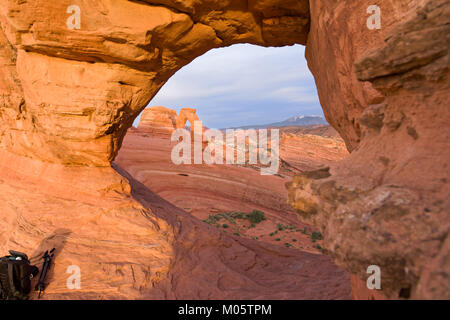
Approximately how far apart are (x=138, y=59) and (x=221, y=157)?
14.5m

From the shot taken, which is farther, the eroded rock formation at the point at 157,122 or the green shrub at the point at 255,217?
the eroded rock formation at the point at 157,122

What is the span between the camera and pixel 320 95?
640 cm

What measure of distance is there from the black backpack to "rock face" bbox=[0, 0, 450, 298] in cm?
108

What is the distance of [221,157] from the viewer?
20.2 meters

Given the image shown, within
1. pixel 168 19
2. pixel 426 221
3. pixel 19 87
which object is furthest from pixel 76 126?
pixel 426 221

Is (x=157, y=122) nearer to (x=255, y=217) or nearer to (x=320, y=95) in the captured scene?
(x=255, y=217)

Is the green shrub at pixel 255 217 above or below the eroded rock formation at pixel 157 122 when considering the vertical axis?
below

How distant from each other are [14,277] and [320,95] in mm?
6935

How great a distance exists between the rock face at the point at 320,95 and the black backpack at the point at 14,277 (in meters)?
1.08

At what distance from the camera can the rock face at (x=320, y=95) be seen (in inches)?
72.7
